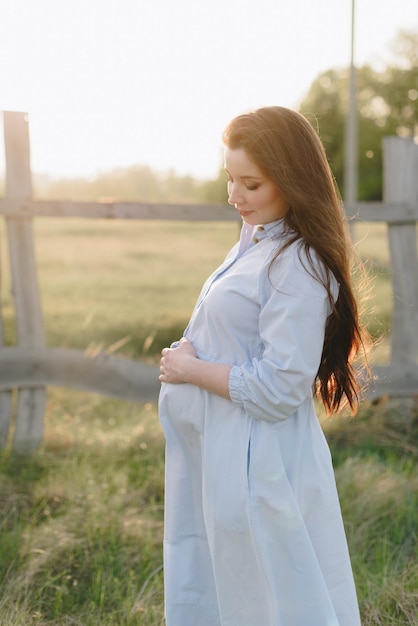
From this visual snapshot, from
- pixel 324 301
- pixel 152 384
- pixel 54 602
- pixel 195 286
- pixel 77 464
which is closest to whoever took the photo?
pixel 324 301

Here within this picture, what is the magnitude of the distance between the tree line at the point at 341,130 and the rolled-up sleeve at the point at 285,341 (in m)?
17.0

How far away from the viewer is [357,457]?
3.82 m

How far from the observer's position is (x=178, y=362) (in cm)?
193

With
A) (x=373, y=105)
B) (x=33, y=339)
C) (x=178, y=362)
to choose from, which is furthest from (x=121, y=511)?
(x=373, y=105)

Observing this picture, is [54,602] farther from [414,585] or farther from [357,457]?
[357,457]

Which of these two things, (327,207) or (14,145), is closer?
(327,207)

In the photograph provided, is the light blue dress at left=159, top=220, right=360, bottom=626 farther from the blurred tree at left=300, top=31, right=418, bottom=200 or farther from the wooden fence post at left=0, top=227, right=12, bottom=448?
the blurred tree at left=300, top=31, right=418, bottom=200

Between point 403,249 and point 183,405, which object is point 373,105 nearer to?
point 403,249

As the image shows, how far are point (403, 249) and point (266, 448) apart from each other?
10.2 ft

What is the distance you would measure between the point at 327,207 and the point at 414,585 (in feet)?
4.93

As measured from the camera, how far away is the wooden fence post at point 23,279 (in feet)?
13.1

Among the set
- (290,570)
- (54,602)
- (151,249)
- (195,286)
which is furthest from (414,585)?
(151,249)

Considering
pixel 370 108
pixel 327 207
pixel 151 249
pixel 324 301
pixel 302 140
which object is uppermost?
pixel 302 140

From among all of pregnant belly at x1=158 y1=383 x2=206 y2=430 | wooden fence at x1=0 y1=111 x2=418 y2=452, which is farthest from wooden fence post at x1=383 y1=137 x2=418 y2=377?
pregnant belly at x1=158 y1=383 x2=206 y2=430
